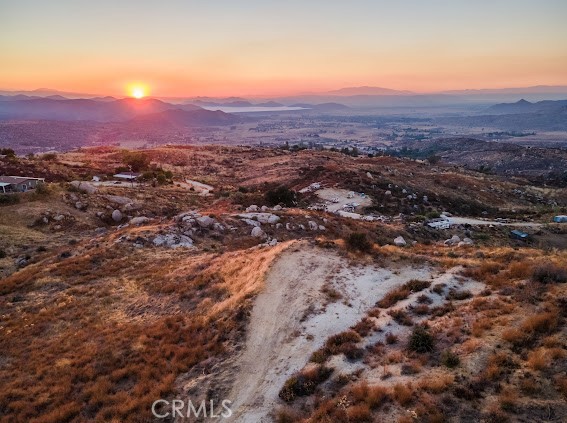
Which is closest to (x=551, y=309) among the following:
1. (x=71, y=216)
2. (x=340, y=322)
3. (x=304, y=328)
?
(x=340, y=322)

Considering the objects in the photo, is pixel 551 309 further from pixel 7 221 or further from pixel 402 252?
pixel 7 221

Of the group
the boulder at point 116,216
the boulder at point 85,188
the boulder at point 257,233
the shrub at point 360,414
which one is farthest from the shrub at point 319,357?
the boulder at point 85,188

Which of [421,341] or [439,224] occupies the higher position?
[421,341]

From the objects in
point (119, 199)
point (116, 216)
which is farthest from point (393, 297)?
point (119, 199)

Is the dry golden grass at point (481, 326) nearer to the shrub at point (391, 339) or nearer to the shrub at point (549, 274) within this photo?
the shrub at point (391, 339)

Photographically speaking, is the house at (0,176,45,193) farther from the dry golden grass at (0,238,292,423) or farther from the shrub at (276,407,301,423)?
the shrub at (276,407,301,423)

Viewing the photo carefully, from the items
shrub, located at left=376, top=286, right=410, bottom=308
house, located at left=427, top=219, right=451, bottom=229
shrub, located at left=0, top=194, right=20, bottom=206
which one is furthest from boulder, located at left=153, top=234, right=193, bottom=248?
house, located at left=427, top=219, right=451, bottom=229

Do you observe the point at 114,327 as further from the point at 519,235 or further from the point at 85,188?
the point at 519,235
